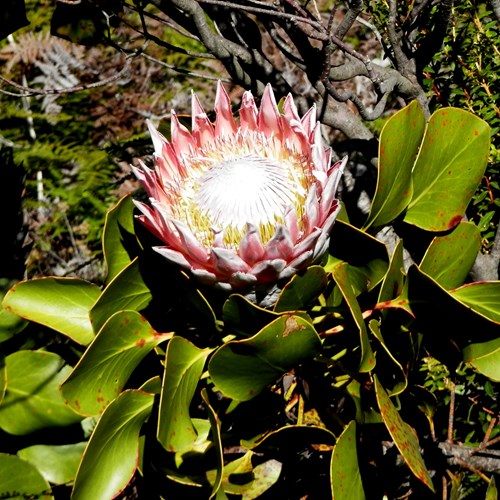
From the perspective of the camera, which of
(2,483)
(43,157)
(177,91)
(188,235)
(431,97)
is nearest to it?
(188,235)

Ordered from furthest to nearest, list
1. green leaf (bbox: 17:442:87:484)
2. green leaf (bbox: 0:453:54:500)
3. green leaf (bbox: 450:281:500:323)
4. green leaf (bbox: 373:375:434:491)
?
green leaf (bbox: 17:442:87:484) → green leaf (bbox: 0:453:54:500) → green leaf (bbox: 450:281:500:323) → green leaf (bbox: 373:375:434:491)

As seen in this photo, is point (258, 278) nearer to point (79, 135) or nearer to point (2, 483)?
point (2, 483)

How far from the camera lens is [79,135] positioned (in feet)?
9.05

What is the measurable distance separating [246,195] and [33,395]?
27.8 inches

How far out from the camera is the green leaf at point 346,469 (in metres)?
1.16

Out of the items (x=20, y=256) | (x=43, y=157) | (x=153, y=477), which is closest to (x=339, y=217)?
(x=153, y=477)

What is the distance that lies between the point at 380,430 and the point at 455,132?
1.99 ft

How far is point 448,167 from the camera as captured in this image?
53.2 inches

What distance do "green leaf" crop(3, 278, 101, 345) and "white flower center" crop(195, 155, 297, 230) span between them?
319 mm

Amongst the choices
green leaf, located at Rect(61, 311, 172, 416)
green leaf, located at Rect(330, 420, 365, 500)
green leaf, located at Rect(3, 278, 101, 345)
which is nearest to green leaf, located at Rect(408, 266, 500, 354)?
green leaf, located at Rect(330, 420, 365, 500)

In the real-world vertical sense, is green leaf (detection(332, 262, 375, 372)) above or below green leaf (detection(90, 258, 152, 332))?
above

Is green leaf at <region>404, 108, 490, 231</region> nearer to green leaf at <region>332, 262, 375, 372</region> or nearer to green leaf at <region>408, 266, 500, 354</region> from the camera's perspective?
green leaf at <region>408, 266, 500, 354</region>

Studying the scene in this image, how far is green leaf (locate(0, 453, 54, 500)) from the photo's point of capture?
146 centimetres

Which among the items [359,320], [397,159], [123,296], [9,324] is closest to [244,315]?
[359,320]
